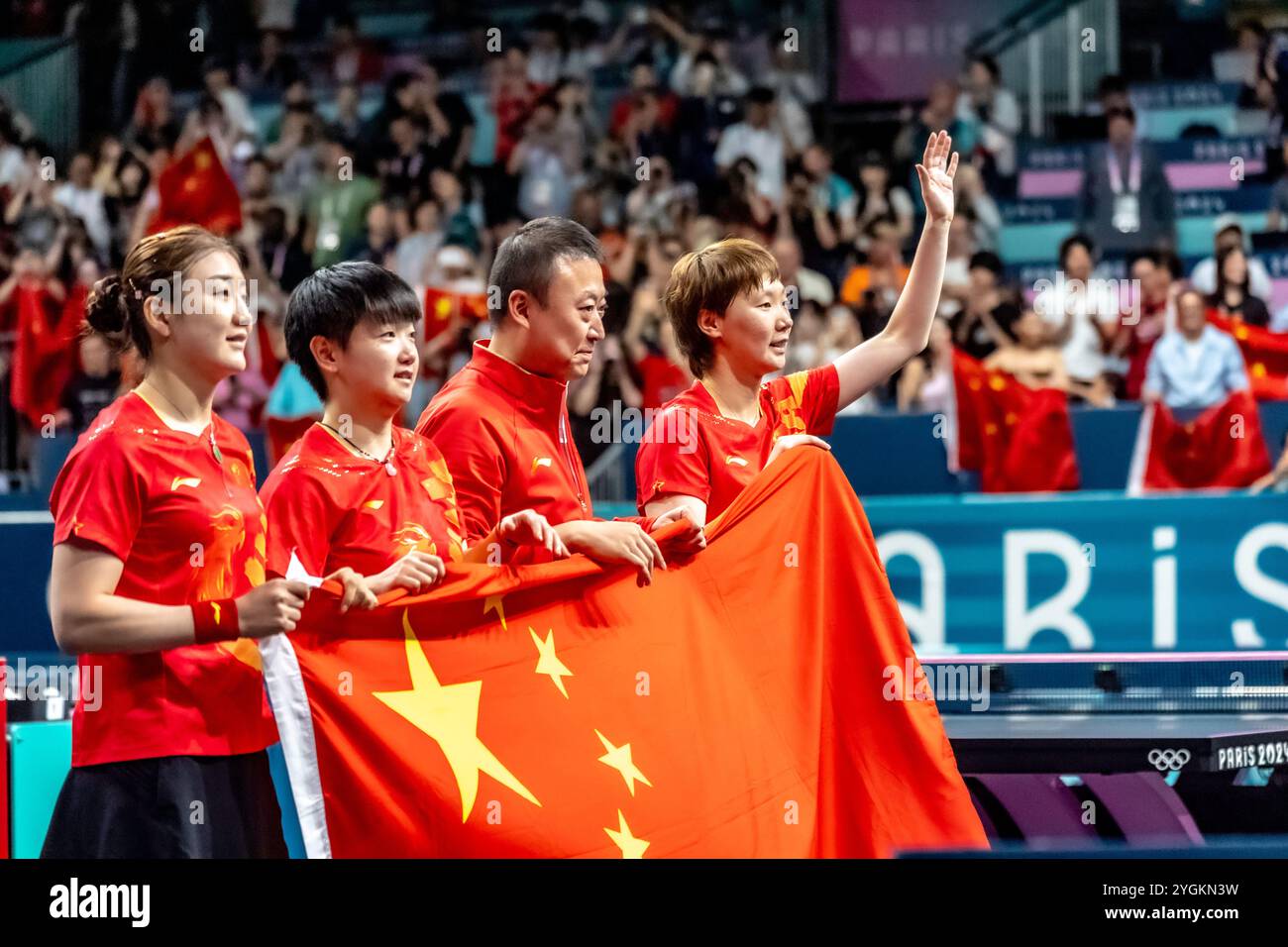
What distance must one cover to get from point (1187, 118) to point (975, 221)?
9.72 ft

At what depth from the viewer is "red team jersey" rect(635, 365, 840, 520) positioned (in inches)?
177

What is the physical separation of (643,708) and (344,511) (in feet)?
2.57

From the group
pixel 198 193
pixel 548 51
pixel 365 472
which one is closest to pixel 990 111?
pixel 548 51

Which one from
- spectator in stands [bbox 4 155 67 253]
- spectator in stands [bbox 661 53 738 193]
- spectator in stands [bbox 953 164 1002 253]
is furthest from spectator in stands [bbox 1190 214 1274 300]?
spectator in stands [bbox 4 155 67 253]

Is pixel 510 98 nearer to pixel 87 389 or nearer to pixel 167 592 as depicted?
pixel 87 389

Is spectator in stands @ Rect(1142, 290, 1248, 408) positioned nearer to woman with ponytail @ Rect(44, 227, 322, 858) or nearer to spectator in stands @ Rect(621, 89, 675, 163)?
spectator in stands @ Rect(621, 89, 675, 163)

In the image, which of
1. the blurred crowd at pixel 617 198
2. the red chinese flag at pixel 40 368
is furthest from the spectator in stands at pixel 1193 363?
the red chinese flag at pixel 40 368

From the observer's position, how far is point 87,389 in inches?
467

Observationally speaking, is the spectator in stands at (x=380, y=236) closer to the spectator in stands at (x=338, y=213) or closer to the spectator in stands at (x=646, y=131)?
the spectator in stands at (x=338, y=213)

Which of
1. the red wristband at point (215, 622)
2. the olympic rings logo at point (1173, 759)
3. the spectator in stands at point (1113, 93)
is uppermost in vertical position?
the spectator in stands at point (1113, 93)

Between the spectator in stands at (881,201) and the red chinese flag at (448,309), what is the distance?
309cm

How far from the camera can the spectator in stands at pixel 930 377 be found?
10.5m
